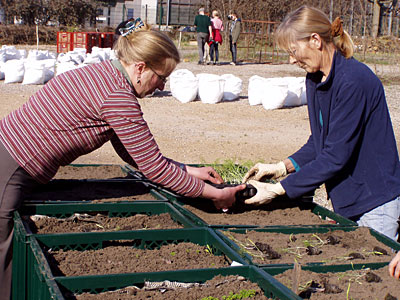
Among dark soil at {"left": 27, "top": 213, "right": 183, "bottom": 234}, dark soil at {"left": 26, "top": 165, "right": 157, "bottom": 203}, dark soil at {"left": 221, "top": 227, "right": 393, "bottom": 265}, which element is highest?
dark soil at {"left": 221, "top": 227, "right": 393, "bottom": 265}

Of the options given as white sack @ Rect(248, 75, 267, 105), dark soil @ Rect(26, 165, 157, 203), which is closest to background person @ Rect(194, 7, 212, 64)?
white sack @ Rect(248, 75, 267, 105)

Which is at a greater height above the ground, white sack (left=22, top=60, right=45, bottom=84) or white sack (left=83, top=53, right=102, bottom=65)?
white sack (left=83, top=53, right=102, bottom=65)

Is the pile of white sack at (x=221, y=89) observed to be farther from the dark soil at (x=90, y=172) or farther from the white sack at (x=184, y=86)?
the dark soil at (x=90, y=172)

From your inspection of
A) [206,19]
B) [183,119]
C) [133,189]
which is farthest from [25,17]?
[133,189]

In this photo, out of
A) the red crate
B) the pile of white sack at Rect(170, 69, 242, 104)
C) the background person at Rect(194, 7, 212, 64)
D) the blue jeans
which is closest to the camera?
the blue jeans

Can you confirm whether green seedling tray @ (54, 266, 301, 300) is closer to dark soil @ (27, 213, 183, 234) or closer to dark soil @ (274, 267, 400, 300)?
dark soil @ (274, 267, 400, 300)

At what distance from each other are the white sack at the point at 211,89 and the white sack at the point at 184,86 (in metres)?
0.15

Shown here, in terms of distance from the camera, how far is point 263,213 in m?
3.04

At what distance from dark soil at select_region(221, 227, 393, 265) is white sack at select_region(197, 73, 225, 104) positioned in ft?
29.7

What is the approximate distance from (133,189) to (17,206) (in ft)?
3.05

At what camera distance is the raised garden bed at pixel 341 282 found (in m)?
1.85

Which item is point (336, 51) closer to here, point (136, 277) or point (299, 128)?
point (136, 277)

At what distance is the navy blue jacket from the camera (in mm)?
2465

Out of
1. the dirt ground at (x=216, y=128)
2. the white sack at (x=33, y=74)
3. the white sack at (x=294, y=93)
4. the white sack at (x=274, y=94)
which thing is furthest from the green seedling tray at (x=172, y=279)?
the white sack at (x=33, y=74)
